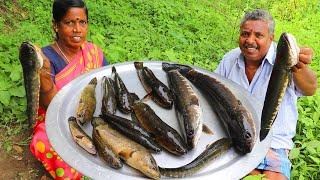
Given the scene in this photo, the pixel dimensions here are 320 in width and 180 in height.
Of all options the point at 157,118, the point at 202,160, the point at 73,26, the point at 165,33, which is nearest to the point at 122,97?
the point at 157,118

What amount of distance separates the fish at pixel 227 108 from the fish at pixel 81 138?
0.95 meters

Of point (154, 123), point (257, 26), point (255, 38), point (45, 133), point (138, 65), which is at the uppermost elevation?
point (257, 26)

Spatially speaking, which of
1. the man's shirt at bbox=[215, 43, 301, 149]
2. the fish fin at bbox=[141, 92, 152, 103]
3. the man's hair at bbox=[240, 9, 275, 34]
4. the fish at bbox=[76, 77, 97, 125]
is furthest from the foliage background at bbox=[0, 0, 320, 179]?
the fish fin at bbox=[141, 92, 152, 103]

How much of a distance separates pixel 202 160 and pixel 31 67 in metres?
1.30

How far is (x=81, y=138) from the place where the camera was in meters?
2.71

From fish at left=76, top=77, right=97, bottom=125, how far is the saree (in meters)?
0.65

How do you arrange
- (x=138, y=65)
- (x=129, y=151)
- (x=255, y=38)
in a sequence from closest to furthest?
(x=129, y=151), (x=138, y=65), (x=255, y=38)

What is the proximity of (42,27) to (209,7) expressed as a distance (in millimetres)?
4195

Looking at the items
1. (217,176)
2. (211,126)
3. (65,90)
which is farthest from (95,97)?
(217,176)

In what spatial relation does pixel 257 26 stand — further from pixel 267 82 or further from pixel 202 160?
pixel 202 160

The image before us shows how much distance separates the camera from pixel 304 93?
12.0 feet

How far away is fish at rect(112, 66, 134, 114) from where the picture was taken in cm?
312

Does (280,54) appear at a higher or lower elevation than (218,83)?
higher

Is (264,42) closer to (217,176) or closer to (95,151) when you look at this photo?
(217,176)
